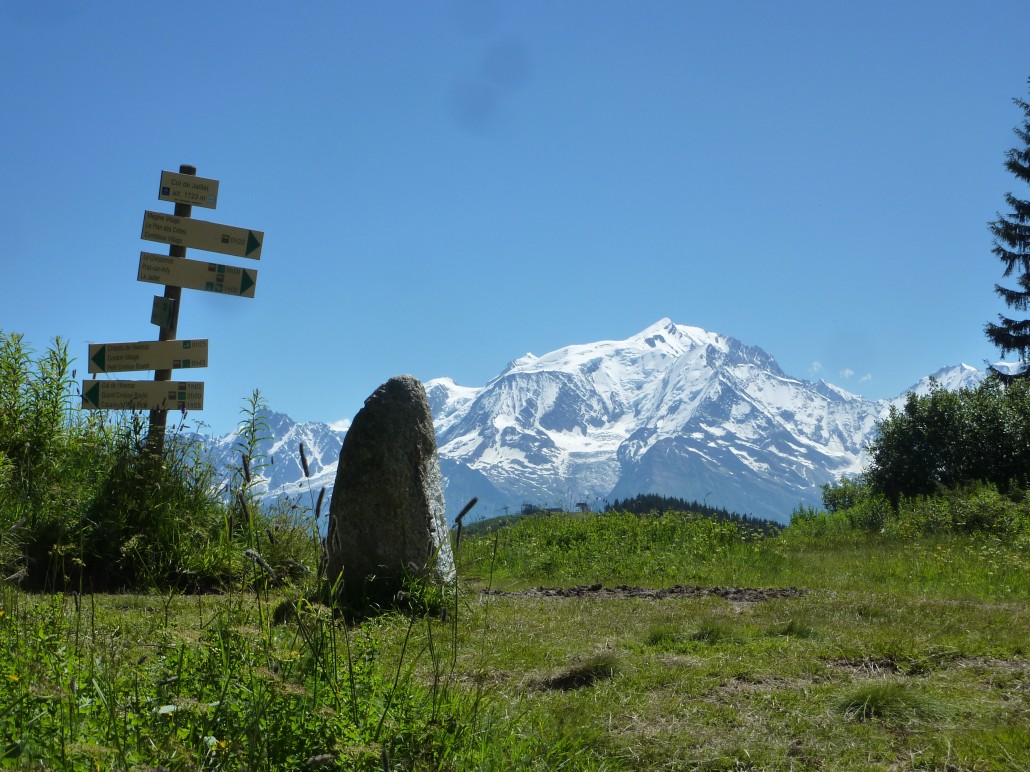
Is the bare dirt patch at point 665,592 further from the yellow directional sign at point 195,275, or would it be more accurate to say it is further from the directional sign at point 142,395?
the yellow directional sign at point 195,275

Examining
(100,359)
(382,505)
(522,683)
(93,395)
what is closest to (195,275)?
(100,359)

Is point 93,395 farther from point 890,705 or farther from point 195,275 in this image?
point 890,705

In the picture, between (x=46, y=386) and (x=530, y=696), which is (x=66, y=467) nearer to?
(x=46, y=386)

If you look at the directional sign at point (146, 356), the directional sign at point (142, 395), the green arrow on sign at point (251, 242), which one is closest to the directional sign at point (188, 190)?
the green arrow on sign at point (251, 242)

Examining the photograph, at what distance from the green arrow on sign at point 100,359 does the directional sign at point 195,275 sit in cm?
102

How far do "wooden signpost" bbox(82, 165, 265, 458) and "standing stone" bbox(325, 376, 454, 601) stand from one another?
3385 millimetres

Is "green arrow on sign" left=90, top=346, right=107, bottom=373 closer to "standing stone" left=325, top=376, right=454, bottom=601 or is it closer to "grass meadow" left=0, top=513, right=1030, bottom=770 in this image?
"grass meadow" left=0, top=513, right=1030, bottom=770

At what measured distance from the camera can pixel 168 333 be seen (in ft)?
34.3

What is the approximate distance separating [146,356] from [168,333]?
45cm

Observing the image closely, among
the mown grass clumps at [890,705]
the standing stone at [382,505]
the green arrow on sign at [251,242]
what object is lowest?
the mown grass clumps at [890,705]

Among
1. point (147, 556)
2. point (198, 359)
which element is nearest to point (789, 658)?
point (147, 556)

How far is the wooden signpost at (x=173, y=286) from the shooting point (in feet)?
32.9

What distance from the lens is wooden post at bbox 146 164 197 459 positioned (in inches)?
378

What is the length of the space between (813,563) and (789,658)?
25.7 ft
